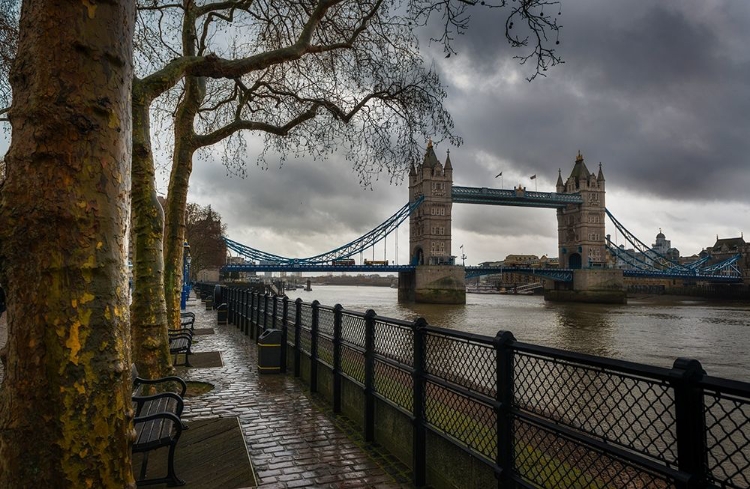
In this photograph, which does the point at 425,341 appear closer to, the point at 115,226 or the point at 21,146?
the point at 115,226

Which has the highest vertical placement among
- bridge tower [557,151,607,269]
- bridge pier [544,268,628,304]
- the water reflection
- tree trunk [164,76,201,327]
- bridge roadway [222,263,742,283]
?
bridge tower [557,151,607,269]

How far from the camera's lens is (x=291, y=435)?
541 centimetres

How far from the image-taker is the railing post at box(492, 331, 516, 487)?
318cm

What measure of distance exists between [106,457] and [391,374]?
2.81 metres

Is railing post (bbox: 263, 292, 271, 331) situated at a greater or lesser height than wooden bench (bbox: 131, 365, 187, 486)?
greater

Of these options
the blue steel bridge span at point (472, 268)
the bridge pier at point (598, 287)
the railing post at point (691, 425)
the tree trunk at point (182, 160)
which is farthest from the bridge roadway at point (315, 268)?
the railing post at point (691, 425)

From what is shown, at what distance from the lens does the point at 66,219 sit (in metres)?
2.58

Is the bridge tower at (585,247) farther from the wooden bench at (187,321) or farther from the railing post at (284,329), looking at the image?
the railing post at (284,329)

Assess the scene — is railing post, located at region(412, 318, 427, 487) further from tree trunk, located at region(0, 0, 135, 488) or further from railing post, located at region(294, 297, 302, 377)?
railing post, located at region(294, 297, 302, 377)

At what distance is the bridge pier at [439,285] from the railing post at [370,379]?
190 feet

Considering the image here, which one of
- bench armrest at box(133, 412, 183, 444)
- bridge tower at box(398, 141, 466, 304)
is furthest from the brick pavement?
bridge tower at box(398, 141, 466, 304)

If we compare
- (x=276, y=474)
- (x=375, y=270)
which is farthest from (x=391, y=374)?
(x=375, y=270)

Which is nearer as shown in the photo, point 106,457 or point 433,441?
point 106,457

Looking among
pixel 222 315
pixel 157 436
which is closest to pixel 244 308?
pixel 222 315
